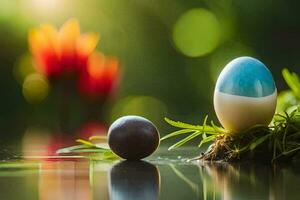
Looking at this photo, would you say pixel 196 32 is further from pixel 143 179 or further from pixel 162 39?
pixel 143 179

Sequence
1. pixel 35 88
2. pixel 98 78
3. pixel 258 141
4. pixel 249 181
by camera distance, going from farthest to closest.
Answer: pixel 35 88, pixel 98 78, pixel 258 141, pixel 249 181

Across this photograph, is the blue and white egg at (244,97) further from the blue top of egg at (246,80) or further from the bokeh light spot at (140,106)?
the bokeh light spot at (140,106)

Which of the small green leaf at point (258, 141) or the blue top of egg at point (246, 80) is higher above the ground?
the blue top of egg at point (246, 80)

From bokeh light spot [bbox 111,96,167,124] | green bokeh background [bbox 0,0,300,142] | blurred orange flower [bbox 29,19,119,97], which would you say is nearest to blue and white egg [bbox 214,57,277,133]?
blurred orange flower [bbox 29,19,119,97]

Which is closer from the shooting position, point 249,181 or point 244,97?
point 249,181

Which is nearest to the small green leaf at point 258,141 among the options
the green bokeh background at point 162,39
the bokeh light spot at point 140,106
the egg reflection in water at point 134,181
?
the egg reflection in water at point 134,181

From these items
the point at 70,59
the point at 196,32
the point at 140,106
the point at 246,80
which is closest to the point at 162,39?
the point at 196,32
